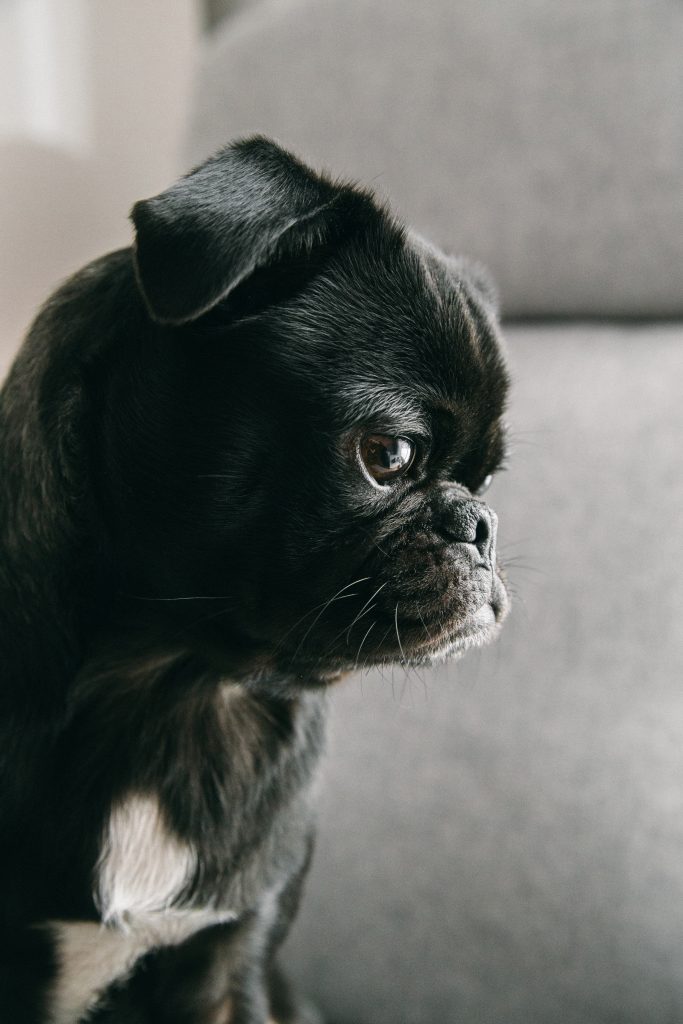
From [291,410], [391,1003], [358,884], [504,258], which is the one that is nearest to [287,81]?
[504,258]

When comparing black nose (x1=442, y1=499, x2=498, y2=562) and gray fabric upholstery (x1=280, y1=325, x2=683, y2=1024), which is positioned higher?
black nose (x1=442, y1=499, x2=498, y2=562)

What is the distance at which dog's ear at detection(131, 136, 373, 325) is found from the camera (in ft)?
1.90

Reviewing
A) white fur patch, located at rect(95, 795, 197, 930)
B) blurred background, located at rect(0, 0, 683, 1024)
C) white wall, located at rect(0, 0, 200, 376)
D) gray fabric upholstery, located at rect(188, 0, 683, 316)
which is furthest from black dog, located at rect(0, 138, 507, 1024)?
white wall, located at rect(0, 0, 200, 376)

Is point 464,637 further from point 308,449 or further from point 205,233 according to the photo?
point 205,233

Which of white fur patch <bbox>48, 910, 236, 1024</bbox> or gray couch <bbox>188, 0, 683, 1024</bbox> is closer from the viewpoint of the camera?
white fur patch <bbox>48, 910, 236, 1024</bbox>

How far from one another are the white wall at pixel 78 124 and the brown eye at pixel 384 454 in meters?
1.01

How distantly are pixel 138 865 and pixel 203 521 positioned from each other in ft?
0.88

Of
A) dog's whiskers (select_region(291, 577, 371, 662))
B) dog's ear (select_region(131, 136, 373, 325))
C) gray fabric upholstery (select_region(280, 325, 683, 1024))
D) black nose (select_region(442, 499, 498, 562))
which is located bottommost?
gray fabric upholstery (select_region(280, 325, 683, 1024))

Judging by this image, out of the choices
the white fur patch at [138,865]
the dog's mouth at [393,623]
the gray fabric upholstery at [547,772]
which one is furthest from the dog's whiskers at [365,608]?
the gray fabric upholstery at [547,772]

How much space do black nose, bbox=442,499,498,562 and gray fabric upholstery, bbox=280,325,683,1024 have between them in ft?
1.29

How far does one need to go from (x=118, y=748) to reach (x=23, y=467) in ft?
0.72

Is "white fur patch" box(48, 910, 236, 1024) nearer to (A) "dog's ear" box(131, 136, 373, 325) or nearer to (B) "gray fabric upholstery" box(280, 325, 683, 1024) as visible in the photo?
(B) "gray fabric upholstery" box(280, 325, 683, 1024)

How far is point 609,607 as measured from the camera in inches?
43.8

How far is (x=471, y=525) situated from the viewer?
0.71 m
